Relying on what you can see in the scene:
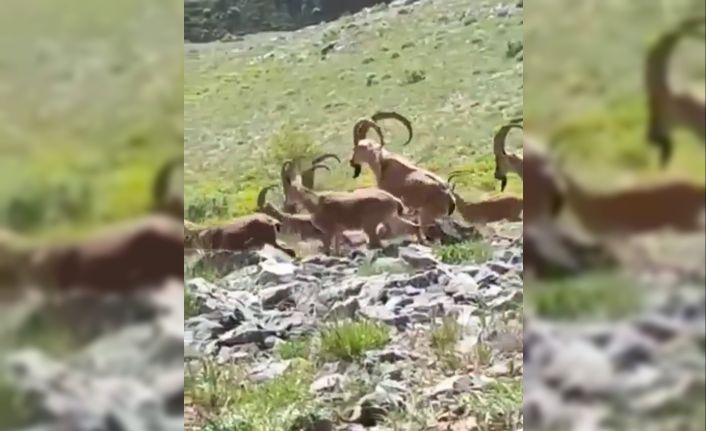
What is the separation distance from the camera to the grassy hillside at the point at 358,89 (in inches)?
70.1

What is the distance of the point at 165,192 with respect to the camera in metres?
1.42

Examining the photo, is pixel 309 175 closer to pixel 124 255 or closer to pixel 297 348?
pixel 297 348

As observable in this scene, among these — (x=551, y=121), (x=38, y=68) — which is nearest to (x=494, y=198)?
(x=551, y=121)

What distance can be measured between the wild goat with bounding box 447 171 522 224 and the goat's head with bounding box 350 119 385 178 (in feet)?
0.48

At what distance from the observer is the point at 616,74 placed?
1442mm

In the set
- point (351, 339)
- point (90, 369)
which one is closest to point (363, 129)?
point (351, 339)

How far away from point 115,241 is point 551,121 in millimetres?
654

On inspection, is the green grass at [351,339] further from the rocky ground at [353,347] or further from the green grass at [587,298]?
the green grass at [587,298]

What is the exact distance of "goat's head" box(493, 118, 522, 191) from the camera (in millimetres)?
1783

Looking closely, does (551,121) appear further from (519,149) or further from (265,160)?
(265,160)

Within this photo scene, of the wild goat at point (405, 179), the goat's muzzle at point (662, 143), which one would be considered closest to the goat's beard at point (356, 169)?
the wild goat at point (405, 179)

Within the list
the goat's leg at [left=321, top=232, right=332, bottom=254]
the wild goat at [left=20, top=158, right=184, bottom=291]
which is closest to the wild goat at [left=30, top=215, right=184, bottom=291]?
the wild goat at [left=20, top=158, right=184, bottom=291]

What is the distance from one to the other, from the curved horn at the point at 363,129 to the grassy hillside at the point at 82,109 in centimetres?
46

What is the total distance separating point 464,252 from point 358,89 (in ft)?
1.17
